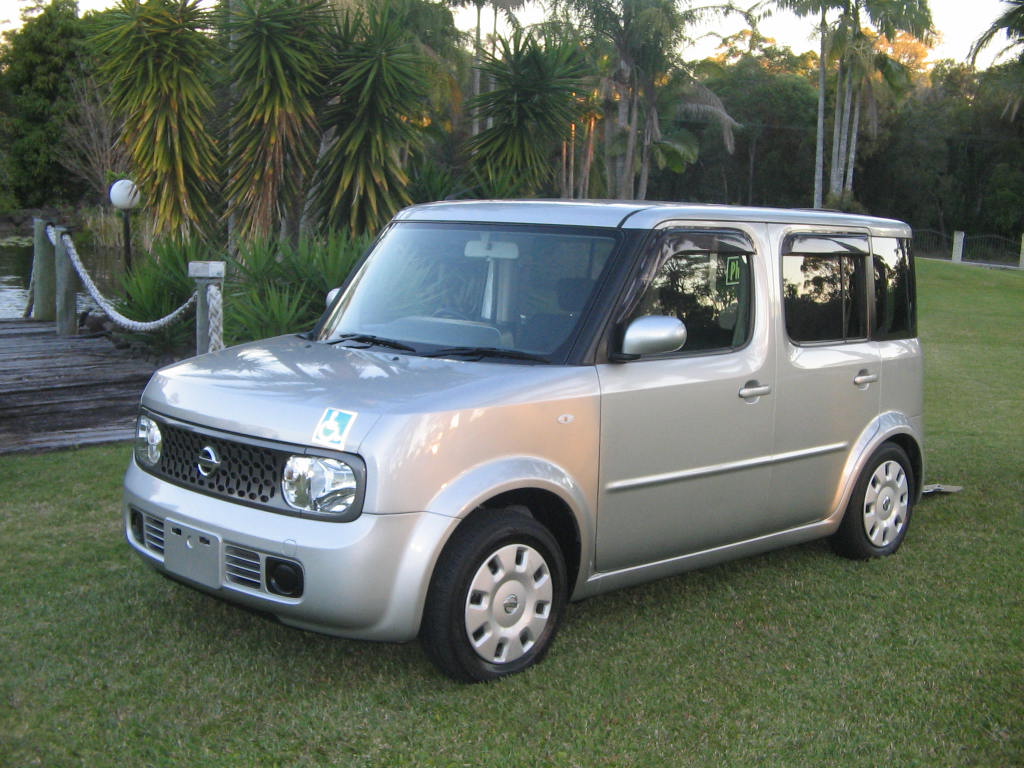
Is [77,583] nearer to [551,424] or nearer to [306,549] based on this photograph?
[306,549]

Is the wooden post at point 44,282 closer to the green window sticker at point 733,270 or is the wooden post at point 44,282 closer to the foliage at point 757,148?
the green window sticker at point 733,270

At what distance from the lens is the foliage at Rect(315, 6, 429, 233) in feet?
45.3

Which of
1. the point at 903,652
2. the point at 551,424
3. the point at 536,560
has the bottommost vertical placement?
the point at 903,652

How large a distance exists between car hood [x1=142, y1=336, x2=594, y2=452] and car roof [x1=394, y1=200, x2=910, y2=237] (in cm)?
77

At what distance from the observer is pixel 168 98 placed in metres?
14.6

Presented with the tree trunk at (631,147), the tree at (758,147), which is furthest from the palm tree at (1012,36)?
the tree trunk at (631,147)

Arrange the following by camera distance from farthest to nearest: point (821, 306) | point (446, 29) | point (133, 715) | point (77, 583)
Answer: point (446, 29) → point (821, 306) → point (77, 583) → point (133, 715)

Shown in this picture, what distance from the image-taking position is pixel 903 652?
488 cm

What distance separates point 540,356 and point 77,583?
8.04 ft

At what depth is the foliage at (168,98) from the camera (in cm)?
1460

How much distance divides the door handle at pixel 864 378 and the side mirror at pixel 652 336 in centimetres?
166

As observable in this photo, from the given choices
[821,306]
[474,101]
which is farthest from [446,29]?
[821,306]

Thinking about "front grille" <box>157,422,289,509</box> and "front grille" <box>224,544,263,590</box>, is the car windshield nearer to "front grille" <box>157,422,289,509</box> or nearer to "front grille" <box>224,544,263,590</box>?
"front grille" <box>157,422,289,509</box>

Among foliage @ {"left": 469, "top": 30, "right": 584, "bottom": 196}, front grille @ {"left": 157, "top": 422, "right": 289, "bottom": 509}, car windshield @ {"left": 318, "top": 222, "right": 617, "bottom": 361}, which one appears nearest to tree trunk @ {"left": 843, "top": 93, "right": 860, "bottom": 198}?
foliage @ {"left": 469, "top": 30, "right": 584, "bottom": 196}
